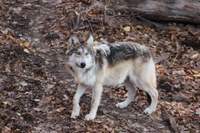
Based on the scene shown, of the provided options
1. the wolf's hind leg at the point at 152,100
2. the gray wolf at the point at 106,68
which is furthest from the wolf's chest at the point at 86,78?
the wolf's hind leg at the point at 152,100

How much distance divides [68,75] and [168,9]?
3846 mm

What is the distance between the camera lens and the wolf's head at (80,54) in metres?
7.11

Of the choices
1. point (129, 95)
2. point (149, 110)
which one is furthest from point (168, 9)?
point (149, 110)

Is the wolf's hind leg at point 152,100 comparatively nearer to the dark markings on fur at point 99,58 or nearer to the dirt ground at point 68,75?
the dirt ground at point 68,75

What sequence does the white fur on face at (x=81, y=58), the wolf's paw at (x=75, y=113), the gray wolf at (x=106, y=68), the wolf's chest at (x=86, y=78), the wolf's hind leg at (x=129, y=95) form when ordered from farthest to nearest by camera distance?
1. the wolf's hind leg at (x=129, y=95)
2. the wolf's paw at (x=75, y=113)
3. the wolf's chest at (x=86, y=78)
4. the gray wolf at (x=106, y=68)
5. the white fur on face at (x=81, y=58)

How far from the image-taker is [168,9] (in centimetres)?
1205

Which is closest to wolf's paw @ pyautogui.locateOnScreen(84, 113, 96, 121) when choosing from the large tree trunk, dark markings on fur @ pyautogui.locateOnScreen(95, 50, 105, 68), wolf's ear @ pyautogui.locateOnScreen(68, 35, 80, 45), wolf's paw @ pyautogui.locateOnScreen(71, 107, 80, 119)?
wolf's paw @ pyautogui.locateOnScreen(71, 107, 80, 119)

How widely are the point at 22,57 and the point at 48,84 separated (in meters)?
1.41

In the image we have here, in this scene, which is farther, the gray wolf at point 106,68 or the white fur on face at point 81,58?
the gray wolf at point 106,68

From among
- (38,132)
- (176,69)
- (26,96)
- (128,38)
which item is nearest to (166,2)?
(128,38)

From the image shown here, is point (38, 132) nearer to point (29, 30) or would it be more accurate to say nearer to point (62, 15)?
point (29, 30)

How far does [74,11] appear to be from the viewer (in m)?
12.5

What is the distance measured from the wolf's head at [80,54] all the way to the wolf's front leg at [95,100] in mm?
472

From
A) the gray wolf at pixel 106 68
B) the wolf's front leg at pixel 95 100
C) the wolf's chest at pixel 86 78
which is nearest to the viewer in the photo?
the gray wolf at pixel 106 68
